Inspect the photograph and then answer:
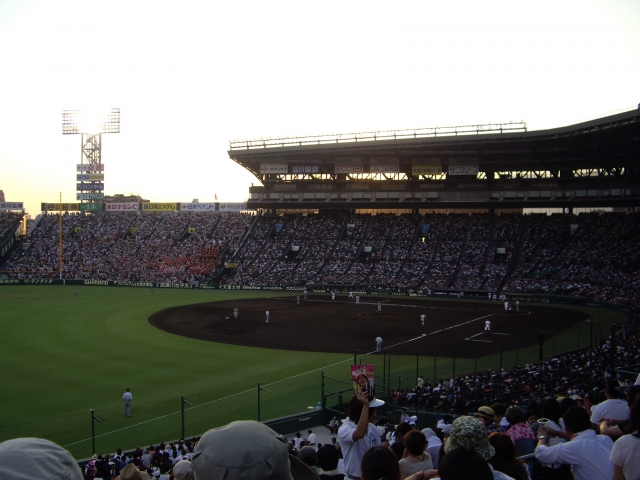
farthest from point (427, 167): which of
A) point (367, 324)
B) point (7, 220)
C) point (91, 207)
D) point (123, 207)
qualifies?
point (7, 220)

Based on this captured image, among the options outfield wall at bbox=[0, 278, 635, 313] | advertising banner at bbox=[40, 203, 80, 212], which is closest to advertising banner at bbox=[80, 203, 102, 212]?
advertising banner at bbox=[40, 203, 80, 212]

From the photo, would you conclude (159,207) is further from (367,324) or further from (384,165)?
(367,324)

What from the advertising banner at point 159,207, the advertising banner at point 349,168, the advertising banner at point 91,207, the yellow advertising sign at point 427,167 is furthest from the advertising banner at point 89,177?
the yellow advertising sign at point 427,167

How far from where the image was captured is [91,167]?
90.4m

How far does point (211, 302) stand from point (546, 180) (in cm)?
4602

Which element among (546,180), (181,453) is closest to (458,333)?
(181,453)

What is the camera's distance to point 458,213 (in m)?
76.2

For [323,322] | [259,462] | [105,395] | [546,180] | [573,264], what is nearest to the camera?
[259,462]

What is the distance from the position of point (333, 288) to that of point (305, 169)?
63.6 ft

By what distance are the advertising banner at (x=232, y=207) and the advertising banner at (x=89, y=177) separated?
21.7 m

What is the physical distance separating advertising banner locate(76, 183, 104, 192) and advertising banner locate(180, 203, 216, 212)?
1421cm

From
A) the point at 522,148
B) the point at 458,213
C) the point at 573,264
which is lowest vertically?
the point at 573,264

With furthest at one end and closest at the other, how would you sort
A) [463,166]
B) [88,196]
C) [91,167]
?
1. [88,196]
2. [91,167]
3. [463,166]

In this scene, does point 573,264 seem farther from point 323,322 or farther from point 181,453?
point 181,453
